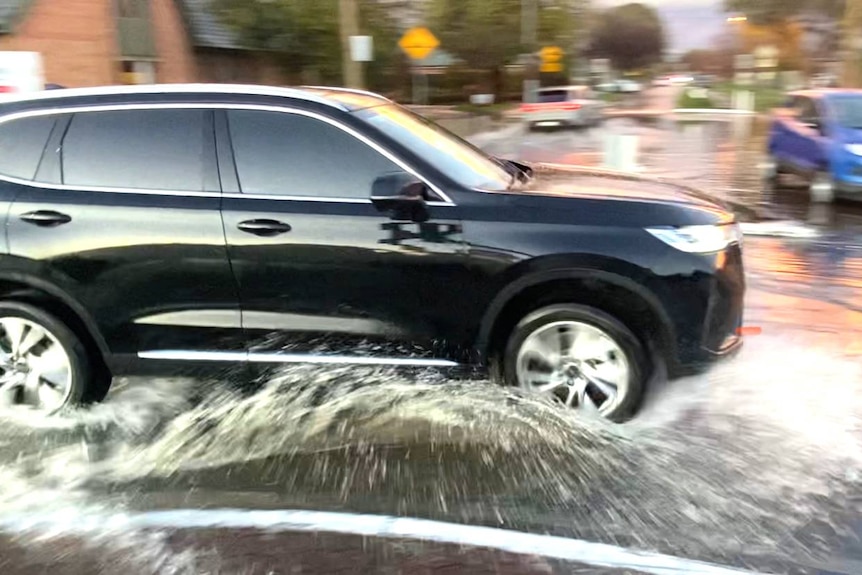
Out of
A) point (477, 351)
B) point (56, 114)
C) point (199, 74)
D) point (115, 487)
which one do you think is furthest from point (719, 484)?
point (199, 74)

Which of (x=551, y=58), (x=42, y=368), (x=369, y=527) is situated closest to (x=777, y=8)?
(x=551, y=58)

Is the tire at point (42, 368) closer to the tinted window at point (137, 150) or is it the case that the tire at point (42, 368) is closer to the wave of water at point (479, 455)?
the wave of water at point (479, 455)

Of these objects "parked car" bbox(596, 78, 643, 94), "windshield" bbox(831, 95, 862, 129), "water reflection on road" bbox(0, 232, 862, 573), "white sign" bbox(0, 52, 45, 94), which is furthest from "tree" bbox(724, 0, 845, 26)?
"water reflection on road" bbox(0, 232, 862, 573)

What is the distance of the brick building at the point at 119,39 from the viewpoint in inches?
984

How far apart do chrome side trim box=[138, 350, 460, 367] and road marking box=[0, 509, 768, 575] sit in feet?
3.08

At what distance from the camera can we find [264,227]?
14.3 feet

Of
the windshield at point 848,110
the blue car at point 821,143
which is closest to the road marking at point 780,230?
the blue car at point 821,143

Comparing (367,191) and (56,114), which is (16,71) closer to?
(56,114)

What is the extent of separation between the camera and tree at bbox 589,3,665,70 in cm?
8631

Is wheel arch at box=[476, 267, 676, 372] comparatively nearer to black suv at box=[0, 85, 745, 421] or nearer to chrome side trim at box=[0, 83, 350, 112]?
black suv at box=[0, 85, 745, 421]

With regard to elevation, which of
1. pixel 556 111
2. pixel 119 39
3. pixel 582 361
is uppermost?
pixel 119 39

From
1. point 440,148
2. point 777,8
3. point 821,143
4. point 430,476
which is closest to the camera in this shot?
point 430,476

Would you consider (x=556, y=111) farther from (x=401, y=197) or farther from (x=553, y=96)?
(x=401, y=197)

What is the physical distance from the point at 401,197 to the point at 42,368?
230 cm
